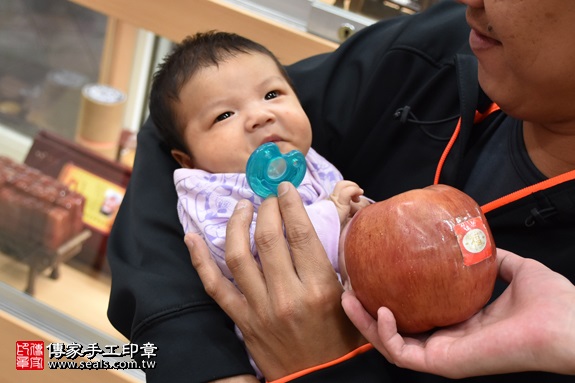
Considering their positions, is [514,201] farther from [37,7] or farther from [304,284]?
[37,7]

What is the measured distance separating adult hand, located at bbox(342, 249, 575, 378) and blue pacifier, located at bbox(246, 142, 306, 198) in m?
0.27

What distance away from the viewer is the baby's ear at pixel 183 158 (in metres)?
1.28

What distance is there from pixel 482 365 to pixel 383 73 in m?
0.62

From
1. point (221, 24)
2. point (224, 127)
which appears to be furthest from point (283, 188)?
point (221, 24)

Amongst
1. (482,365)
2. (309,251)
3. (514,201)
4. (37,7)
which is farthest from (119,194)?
(482,365)

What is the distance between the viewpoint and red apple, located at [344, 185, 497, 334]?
800 millimetres

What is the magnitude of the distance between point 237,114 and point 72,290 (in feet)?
2.89

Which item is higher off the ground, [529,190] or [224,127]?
[529,190]

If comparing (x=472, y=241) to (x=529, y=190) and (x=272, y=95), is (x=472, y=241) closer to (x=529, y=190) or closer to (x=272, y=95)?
(x=529, y=190)

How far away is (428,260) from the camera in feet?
2.63

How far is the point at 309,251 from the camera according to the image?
0.94 m

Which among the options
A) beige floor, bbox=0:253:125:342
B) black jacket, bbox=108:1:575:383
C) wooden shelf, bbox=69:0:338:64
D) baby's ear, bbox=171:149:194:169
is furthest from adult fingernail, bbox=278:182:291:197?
beige floor, bbox=0:253:125:342

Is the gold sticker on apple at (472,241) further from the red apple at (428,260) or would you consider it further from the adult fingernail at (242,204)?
the adult fingernail at (242,204)

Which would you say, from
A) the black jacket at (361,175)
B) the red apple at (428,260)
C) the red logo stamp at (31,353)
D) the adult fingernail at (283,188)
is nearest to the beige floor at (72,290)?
the red logo stamp at (31,353)
